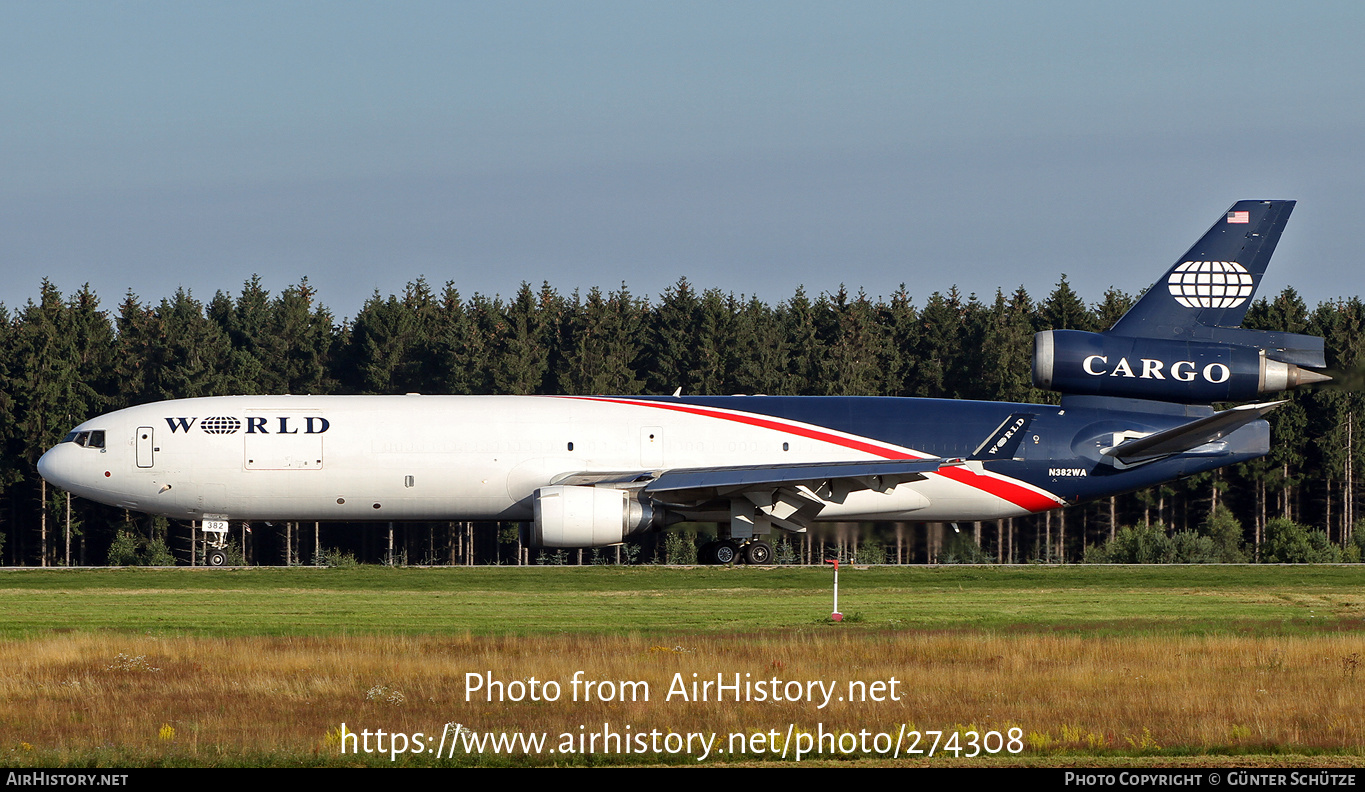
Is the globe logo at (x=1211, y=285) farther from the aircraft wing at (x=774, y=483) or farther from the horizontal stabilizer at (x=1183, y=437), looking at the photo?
the aircraft wing at (x=774, y=483)

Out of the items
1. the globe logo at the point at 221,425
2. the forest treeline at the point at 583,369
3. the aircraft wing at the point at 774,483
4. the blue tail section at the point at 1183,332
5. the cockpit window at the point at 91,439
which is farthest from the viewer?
the forest treeline at the point at 583,369

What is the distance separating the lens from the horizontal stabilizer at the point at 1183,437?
115 ft

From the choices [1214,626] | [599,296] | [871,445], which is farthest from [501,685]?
[599,296]

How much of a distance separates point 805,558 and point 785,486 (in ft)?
43.1

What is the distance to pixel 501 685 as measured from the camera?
1675 centimetres

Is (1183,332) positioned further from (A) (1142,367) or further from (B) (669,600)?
(B) (669,600)

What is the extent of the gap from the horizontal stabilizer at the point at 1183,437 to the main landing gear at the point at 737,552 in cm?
883

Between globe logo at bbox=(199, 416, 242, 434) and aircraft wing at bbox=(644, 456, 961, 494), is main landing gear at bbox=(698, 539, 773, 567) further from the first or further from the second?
globe logo at bbox=(199, 416, 242, 434)

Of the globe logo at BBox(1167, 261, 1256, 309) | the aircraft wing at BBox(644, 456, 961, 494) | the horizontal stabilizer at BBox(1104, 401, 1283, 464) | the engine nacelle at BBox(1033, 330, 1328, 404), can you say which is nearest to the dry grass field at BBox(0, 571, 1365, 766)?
the aircraft wing at BBox(644, 456, 961, 494)

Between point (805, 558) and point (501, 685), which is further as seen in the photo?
point (805, 558)

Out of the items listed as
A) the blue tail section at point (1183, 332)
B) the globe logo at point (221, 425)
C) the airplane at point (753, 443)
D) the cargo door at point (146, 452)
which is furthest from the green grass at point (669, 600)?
the blue tail section at point (1183, 332)

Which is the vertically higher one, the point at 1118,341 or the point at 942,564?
the point at 1118,341
